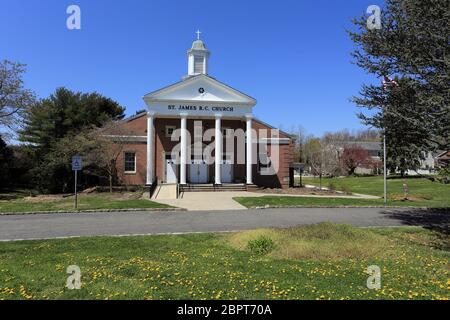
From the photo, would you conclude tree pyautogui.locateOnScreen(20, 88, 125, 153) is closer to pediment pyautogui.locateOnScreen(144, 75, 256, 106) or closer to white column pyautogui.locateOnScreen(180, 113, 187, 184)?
pediment pyautogui.locateOnScreen(144, 75, 256, 106)

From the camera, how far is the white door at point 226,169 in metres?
33.5

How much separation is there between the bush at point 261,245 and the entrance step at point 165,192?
1609 cm

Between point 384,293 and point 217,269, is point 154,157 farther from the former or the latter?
point 384,293

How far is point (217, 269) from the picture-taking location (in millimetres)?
7086

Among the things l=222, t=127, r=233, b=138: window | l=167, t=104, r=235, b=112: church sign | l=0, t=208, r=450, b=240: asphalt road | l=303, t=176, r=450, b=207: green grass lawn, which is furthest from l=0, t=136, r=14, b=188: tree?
l=303, t=176, r=450, b=207: green grass lawn

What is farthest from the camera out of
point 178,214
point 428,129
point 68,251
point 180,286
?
point 178,214

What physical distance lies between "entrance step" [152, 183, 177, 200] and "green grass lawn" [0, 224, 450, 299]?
14.4 m

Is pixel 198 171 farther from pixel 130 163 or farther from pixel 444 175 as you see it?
pixel 444 175

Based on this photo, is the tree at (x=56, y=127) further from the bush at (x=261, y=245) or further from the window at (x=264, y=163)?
the bush at (x=261, y=245)

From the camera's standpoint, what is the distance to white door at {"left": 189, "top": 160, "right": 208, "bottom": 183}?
33062 mm

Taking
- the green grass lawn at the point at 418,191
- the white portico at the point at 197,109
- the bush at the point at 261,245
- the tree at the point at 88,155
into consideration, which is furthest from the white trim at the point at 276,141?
the bush at the point at 261,245

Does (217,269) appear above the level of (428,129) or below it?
below
